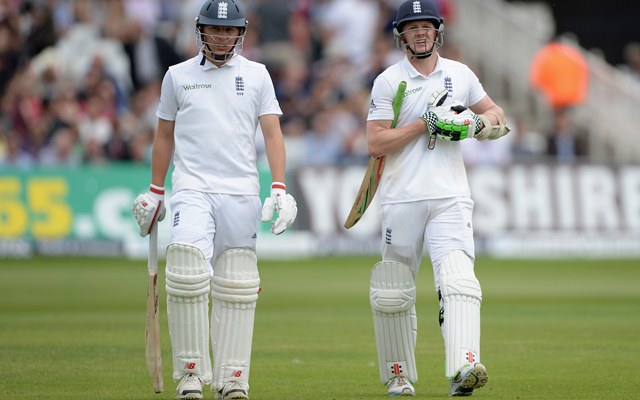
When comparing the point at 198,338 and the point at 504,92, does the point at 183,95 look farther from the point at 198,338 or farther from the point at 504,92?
the point at 504,92

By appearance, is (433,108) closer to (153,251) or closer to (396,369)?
(396,369)

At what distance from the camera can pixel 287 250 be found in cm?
1914

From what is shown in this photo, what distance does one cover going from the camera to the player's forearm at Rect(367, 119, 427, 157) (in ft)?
24.5

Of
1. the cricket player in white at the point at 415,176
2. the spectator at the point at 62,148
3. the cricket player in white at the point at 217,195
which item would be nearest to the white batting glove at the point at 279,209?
the cricket player in white at the point at 217,195

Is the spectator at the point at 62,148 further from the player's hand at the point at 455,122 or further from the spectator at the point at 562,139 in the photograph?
the player's hand at the point at 455,122

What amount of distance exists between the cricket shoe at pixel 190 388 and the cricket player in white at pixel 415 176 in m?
1.08

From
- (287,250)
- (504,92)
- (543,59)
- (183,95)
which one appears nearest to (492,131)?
(183,95)

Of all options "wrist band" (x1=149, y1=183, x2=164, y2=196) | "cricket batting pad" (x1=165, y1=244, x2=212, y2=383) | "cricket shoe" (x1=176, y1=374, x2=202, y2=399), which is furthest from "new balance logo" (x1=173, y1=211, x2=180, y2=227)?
"cricket shoe" (x1=176, y1=374, x2=202, y2=399)

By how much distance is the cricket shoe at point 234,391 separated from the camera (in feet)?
23.8

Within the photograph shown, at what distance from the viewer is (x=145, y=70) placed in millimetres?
21094

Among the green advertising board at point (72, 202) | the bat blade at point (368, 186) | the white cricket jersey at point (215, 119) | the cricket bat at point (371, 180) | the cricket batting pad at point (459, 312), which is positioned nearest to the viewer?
the cricket batting pad at point (459, 312)

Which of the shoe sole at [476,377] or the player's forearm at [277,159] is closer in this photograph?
the shoe sole at [476,377]

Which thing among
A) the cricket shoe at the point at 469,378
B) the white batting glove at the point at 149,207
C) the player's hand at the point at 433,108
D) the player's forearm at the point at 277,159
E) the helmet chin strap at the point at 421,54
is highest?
the helmet chin strap at the point at 421,54

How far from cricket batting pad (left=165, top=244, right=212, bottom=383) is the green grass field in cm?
30
